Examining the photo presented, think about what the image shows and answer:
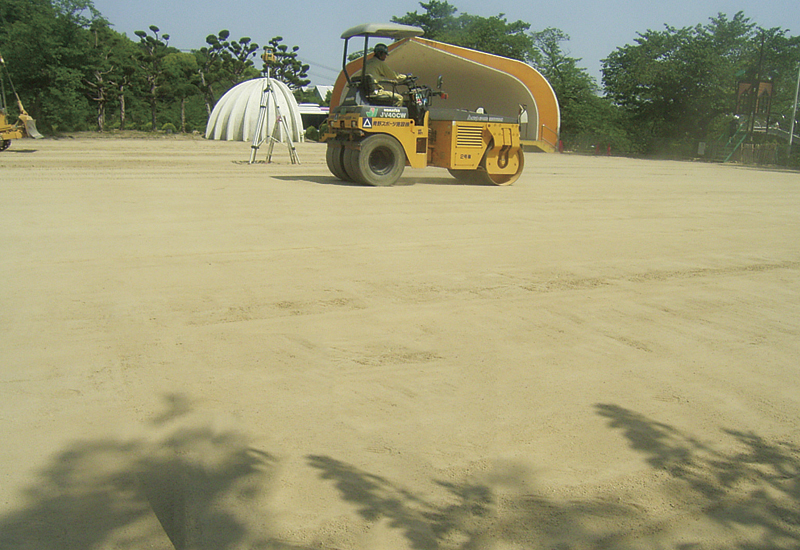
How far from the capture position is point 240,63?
5788 centimetres

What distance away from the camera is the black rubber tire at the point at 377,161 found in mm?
14664

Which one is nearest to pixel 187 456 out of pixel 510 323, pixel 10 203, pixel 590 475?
pixel 590 475

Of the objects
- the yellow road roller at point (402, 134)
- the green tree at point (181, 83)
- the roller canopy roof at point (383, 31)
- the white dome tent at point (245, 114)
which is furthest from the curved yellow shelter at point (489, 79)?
the roller canopy roof at point (383, 31)

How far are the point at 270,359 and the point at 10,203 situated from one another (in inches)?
324

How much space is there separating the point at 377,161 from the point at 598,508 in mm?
12787

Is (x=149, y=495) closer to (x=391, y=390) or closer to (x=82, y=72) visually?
(x=391, y=390)

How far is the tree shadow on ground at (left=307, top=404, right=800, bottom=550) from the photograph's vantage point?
2.85m

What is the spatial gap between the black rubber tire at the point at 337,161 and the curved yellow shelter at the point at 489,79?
60.5ft

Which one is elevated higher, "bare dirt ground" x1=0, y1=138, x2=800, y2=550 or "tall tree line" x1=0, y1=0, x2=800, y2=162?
"tall tree line" x1=0, y1=0, x2=800, y2=162

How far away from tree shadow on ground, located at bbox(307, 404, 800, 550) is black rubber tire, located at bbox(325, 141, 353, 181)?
12726mm

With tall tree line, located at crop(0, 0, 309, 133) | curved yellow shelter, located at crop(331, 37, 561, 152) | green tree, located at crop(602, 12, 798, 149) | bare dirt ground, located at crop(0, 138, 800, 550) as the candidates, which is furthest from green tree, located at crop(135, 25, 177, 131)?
bare dirt ground, located at crop(0, 138, 800, 550)

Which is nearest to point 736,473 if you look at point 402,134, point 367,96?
point 402,134

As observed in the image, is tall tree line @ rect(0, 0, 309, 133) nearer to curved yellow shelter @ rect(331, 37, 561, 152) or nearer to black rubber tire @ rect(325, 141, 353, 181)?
curved yellow shelter @ rect(331, 37, 561, 152)

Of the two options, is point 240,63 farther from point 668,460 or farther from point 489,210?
point 668,460
